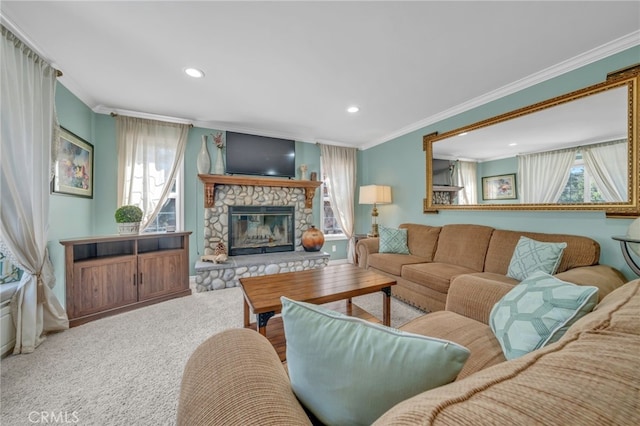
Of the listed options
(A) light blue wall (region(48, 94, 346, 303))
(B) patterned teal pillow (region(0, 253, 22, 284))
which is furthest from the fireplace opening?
(B) patterned teal pillow (region(0, 253, 22, 284))

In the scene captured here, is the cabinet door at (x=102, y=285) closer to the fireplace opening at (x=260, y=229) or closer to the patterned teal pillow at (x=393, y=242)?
the fireplace opening at (x=260, y=229)

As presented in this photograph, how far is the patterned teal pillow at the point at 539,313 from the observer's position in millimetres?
898

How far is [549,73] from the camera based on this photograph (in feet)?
7.33

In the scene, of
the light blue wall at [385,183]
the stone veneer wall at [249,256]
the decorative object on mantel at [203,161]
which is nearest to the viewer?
the light blue wall at [385,183]

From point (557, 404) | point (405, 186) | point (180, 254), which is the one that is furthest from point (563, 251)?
point (180, 254)

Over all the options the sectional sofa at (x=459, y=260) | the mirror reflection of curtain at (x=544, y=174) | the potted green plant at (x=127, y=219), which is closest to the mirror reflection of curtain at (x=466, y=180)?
the sectional sofa at (x=459, y=260)

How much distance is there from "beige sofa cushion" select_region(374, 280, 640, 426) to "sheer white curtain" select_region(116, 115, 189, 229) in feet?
12.3

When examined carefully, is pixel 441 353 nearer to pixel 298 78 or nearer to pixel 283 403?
pixel 283 403

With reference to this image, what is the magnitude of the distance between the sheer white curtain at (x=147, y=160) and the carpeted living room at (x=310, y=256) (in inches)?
1.0

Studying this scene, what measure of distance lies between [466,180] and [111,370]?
3904 mm

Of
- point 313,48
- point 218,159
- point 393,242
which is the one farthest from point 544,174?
point 218,159

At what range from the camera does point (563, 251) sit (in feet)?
6.53

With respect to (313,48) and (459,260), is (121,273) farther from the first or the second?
(459,260)

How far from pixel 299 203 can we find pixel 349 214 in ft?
3.43
